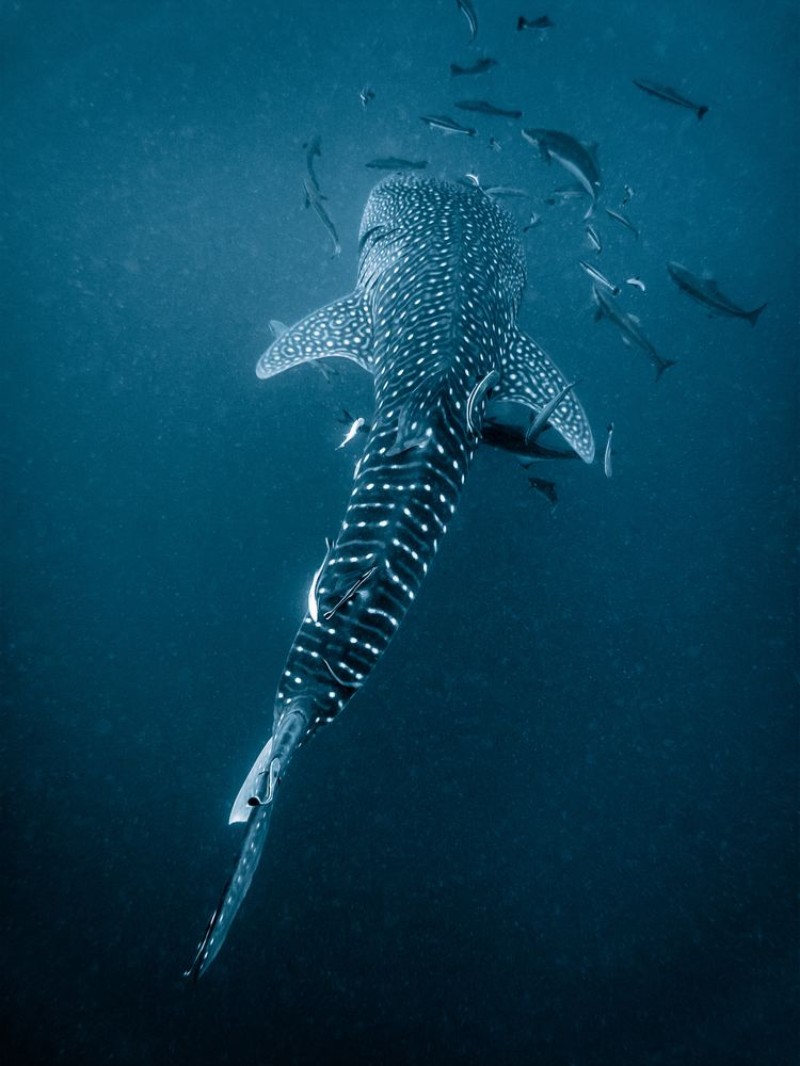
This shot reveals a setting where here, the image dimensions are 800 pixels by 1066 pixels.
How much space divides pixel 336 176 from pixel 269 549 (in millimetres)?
6398

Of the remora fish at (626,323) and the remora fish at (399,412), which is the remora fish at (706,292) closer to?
the remora fish at (626,323)

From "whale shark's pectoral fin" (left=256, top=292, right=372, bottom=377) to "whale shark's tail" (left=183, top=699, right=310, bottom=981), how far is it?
382cm

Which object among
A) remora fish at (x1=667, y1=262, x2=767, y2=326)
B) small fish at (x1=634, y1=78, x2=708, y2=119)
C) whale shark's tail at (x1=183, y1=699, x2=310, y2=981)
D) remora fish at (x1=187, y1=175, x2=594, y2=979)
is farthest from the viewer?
small fish at (x1=634, y1=78, x2=708, y2=119)

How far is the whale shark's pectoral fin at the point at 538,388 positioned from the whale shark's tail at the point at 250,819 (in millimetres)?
3495

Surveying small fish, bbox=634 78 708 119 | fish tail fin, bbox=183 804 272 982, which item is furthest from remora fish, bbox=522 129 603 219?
fish tail fin, bbox=183 804 272 982

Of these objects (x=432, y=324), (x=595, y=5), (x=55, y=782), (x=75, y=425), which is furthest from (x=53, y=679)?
(x=595, y=5)

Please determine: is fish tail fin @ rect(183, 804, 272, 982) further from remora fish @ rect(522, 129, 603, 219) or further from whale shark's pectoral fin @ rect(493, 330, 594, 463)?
remora fish @ rect(522, 129, 603, 219)

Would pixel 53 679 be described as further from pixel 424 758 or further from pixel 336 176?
pixel 336 176

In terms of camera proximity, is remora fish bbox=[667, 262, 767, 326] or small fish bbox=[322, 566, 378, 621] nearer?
small fish bbox=[322, 566, 378, 621]

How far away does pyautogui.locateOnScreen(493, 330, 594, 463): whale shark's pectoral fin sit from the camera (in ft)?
15.4

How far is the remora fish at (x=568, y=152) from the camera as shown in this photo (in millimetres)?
4746

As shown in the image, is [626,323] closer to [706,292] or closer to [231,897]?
[706,292]

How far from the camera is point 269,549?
5879 mm

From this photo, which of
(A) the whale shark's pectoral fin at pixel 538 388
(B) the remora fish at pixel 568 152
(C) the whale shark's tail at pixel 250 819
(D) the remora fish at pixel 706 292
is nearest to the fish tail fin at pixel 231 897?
(C) the whale shark's tail at pixel 250 819
